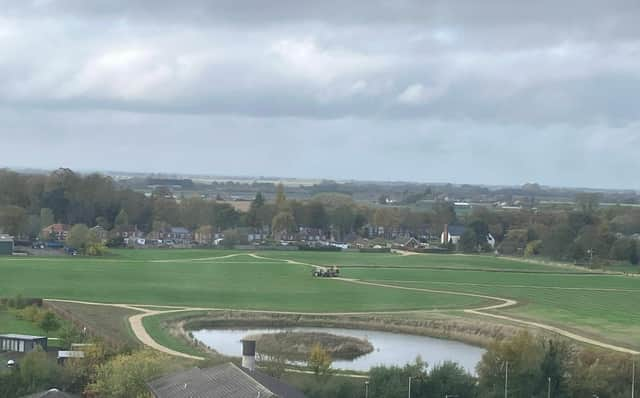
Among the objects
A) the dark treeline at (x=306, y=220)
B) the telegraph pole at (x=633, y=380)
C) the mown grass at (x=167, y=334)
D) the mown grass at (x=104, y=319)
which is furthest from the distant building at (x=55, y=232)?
the telegraph pole at (x=633, y=380)

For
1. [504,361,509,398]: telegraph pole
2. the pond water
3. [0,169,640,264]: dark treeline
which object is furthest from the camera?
[0,169,640,264]: dark treeline

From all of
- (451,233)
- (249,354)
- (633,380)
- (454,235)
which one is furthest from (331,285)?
(451,233)

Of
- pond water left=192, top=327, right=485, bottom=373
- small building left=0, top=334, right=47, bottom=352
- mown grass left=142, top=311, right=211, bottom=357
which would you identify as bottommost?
pond water left=192, top=327, right=485, bottom=373

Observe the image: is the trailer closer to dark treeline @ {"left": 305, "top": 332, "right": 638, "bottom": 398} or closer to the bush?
dark treeline @ {"left": 305, "top": 332, "right": 638, "bottom": 398}

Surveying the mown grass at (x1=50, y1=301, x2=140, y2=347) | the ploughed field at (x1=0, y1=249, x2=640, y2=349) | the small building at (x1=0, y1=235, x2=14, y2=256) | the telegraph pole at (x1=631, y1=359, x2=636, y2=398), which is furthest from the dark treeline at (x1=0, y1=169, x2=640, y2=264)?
the telegraph pole at (x1=631, y1=359, x2=636, y2=398)

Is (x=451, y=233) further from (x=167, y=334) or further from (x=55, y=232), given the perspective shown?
(x=167, y=334)

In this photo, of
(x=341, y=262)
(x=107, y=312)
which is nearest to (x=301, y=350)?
(x=107, y=312)

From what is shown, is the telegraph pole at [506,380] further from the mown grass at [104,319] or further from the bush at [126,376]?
the mown grass at [104,319]
